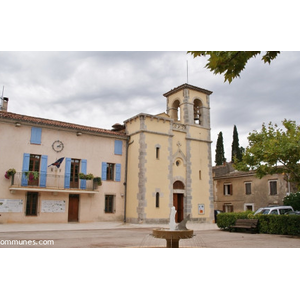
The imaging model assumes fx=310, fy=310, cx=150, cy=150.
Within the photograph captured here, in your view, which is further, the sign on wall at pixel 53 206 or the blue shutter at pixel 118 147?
the blue shutter at pixel 118 147

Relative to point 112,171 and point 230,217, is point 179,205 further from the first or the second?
point 230,217

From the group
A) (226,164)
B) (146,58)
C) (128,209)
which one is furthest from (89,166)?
(226,164)

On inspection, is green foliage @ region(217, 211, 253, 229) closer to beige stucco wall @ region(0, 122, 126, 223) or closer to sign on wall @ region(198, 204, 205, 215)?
sign on wall @ region(198, 204, 205, 215)

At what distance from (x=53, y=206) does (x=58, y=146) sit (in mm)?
2886

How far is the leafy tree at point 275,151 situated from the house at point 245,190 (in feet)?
29.0

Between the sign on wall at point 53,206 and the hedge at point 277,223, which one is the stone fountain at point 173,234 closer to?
the hedge at point 277,223

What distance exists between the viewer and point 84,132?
16.0 metres

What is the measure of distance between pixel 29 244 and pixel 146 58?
17.0 feet

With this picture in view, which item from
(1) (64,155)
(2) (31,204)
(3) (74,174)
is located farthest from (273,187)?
(2) (31,204)

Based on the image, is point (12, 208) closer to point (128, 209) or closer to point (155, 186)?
point (128, 209)

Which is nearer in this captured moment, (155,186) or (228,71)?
(228,71)

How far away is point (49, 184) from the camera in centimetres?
1449

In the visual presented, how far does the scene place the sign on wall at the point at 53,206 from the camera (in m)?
14.4

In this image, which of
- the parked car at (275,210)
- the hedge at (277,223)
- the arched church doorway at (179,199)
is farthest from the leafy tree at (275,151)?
the arched church doorway at (179,199)
